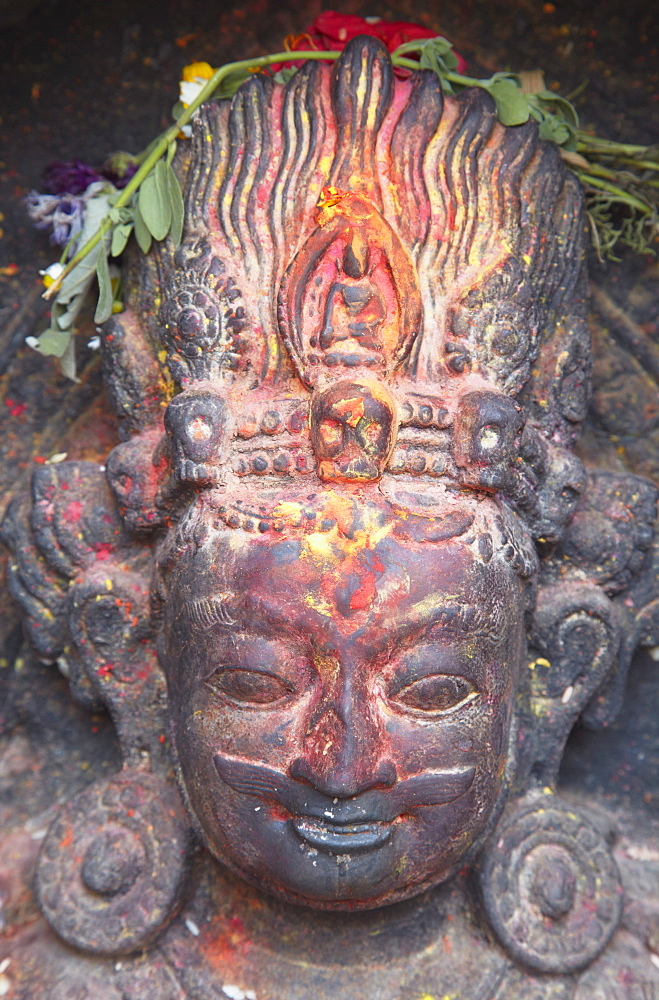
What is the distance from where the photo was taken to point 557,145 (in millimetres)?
1993

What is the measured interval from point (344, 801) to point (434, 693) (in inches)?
10.0

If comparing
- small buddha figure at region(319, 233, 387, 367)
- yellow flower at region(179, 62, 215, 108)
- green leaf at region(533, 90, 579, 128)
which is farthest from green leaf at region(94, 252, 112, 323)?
green leaf at region(533, 90, 579, 128)

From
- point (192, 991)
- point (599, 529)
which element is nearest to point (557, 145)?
point (599, 529)

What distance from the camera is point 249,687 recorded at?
1.65 metres

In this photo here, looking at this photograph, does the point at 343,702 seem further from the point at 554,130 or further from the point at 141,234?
the point at 554,130

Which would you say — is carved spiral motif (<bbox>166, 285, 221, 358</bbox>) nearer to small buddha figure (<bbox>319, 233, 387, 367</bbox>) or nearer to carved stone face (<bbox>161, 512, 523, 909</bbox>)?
small buddha figure (<bbox>319, 233, 387, 367</bbox>)

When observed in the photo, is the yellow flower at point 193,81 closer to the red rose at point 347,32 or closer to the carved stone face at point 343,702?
the red rose at point 347,32

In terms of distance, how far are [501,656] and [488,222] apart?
895 mm

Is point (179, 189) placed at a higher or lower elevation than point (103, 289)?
higher

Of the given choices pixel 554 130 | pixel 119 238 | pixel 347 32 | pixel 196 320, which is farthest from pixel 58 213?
pixel 554 130

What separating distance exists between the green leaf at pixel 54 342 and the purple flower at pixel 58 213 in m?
0.23

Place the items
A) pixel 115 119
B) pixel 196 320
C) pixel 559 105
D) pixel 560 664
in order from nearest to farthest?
pixel 196 320 → pixel 560 664 → pixel 559 105 → pixel 115 119

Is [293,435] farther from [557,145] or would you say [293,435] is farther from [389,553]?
[557,145]

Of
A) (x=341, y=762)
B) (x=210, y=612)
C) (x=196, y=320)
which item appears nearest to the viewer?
(x=341, y=762)
